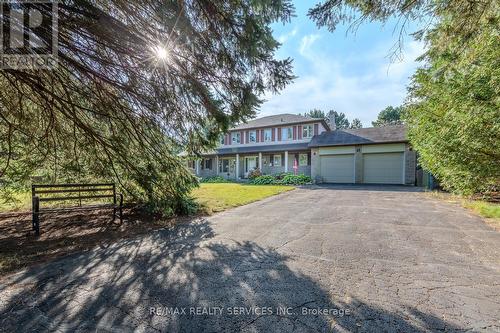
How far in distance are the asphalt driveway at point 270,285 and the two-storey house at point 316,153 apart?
12.4m

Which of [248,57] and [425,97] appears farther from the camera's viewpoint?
[425,97]

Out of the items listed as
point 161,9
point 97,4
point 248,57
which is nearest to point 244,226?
point 248,57

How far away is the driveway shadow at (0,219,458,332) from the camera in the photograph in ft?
7.25

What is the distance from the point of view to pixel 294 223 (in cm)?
611

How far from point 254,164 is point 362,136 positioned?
10.7m

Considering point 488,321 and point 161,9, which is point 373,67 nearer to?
point 161,9

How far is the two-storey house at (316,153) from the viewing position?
18125mm

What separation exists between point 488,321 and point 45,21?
668 centimetres

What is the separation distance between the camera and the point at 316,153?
67.3 ft

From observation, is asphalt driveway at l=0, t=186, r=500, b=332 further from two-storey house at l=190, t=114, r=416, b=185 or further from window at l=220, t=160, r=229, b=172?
window at l=220, t=160, r=229, b=172

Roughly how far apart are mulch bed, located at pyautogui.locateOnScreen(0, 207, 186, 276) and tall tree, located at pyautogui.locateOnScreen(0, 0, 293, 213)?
90 cm

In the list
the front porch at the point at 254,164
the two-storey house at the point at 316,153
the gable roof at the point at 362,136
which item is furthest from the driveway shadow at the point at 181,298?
the gable roof at the point at 362,136

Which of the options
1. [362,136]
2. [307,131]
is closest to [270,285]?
[362,136]

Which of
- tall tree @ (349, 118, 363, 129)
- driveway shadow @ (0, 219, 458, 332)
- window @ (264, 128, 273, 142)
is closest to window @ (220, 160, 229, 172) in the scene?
window @ (264, 128, 273, 142)
